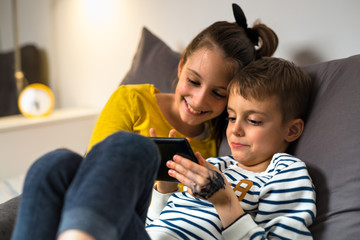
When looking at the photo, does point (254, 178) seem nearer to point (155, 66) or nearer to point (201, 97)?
point (201, 97)

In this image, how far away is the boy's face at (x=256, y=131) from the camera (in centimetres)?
88

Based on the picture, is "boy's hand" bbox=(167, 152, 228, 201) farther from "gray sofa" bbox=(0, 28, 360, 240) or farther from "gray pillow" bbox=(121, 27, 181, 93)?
"gray pillow" bbox=(121, 27, 181, 93)

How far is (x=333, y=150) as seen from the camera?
82 centimetres

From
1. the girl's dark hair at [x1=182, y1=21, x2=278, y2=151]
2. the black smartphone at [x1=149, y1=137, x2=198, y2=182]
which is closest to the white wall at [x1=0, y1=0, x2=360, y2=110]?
the girl's dark hair at [x1=182, y1=21, x2=278, y2=151]

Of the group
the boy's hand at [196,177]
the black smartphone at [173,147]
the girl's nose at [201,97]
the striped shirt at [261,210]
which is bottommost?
the striped shirt at [261,210]

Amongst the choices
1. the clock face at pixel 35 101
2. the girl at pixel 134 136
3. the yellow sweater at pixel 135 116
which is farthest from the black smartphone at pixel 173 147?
the clock face at pixel 35 101

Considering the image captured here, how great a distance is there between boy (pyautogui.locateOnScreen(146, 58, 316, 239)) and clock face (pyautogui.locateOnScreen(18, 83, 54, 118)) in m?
1.40

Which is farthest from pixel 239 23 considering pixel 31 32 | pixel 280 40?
pixel 31 32

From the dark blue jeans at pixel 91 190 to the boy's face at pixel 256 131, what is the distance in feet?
1.22

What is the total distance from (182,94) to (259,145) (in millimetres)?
333

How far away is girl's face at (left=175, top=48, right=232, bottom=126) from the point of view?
3.43ft

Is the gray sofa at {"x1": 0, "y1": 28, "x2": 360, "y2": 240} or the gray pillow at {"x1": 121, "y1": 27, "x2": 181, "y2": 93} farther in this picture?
the gray pillow at {"x1": 121, "y1": 27, "x2": 181, "y2": 93}

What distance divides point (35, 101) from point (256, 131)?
63.1 inches

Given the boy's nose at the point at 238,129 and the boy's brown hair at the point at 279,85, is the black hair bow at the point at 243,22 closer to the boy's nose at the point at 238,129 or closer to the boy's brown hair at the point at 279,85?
the boy's brown hair at the point at 279,85
